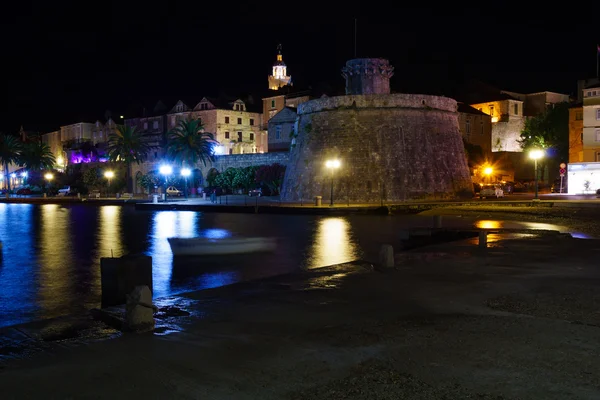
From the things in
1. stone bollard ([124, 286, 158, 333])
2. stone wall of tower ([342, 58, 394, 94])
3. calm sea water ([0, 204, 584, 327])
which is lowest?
calm sea water ([0, 204, 584, 327])

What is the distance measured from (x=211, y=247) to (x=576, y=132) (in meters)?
45.2

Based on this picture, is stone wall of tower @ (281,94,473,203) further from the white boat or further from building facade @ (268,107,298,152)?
building facade @ (268,107,298,152)

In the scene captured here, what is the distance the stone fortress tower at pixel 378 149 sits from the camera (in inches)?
1497

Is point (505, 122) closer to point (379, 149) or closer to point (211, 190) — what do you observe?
point (211, 190)

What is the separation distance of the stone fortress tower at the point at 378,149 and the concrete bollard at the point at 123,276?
29.3 meters

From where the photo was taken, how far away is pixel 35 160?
81.1 meters

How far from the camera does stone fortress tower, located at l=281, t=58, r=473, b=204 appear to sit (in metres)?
38.0

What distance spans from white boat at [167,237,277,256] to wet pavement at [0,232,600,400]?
734 cm

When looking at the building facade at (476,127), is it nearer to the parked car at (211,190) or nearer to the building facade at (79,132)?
the parked car at (211,190)

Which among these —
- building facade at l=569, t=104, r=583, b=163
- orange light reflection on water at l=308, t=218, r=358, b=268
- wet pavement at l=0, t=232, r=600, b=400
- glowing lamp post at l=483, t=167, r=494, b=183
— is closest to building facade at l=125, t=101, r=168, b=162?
glowing lamp post at l=483, t=167, r=494, b=183

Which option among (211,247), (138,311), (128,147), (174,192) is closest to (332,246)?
(211,247)

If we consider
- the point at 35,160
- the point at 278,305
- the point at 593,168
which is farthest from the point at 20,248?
the point at 35,160

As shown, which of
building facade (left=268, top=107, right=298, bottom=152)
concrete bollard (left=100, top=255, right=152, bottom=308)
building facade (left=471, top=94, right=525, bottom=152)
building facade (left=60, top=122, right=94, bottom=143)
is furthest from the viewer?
building facade (left=60, top=122, right=94, bottom=143)

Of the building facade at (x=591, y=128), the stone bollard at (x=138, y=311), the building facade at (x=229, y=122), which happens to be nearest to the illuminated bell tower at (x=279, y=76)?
the building facade at (x=229, y=122)
